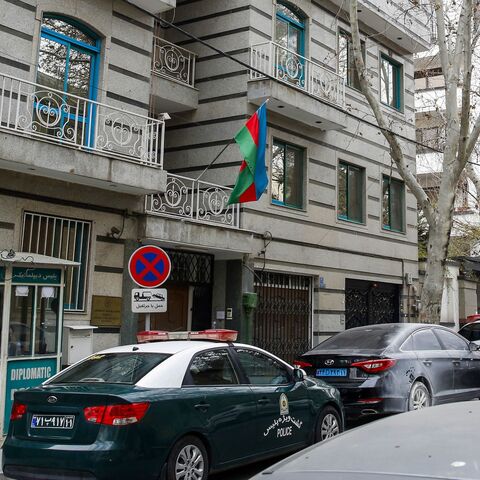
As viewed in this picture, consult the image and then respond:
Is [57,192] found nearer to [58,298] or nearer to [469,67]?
[58,298]

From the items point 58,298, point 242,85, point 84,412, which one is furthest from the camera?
point 242,85

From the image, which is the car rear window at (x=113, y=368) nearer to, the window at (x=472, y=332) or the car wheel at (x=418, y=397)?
the car wheel at (x=418, y=397)

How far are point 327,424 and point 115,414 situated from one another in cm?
347

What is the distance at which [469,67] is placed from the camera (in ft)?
46.0

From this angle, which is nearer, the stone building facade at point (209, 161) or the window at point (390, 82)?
the stone building facade at point (209, 161)

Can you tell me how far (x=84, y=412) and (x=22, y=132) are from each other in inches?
213

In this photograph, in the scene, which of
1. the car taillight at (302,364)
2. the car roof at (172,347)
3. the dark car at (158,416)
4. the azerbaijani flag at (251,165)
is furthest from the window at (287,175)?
the car roof at (172,347)

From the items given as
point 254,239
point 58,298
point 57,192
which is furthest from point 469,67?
point 58,298

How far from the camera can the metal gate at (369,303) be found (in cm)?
1810

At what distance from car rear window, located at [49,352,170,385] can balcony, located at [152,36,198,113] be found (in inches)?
353

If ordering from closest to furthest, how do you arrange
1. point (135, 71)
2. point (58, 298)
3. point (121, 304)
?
point (58, 298), point (121, 304), point (135, 71)

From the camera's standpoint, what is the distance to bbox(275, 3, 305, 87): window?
15820 mm

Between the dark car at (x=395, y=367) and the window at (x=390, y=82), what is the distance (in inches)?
435

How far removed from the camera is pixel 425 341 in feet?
34.0
